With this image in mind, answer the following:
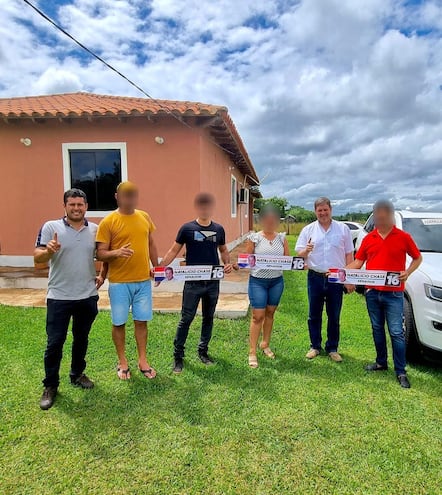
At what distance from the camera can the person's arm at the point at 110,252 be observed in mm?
2875

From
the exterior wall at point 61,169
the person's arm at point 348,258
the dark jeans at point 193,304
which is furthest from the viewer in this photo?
the exterior wall at point 61,169

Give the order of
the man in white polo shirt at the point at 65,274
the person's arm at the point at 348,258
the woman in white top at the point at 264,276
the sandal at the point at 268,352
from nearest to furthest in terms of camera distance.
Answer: the man in white polo shirt at the point at 65,274
the woman in white top at the point at 264,276
the person's arm at the point at 348,258
the sandal at the point at 268,352

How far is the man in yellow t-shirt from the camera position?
296 cm

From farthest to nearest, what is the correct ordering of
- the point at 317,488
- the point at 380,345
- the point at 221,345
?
the point at 221,345 → the point at 380,345 → the point at 317,488

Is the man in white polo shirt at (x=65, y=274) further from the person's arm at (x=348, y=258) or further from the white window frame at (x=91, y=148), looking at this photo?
the white window frame at (x=91, y=148)

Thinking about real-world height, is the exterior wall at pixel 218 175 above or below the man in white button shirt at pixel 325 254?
above

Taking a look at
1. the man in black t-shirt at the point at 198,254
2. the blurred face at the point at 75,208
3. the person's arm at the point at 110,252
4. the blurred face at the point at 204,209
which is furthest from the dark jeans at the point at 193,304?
the blurred face at the point at 75,208

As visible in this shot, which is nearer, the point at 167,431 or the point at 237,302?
the point at 167,431

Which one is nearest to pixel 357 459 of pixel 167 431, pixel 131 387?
pixel 167 431

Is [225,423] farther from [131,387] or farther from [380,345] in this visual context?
[380,345]

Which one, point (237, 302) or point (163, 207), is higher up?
point (163, 207)

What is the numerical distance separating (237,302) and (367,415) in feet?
9.71

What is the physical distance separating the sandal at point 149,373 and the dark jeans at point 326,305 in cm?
181

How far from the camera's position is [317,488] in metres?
2.04
